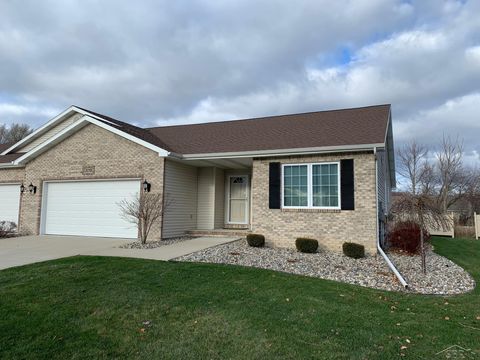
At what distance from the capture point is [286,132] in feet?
45.7

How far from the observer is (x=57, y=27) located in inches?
480

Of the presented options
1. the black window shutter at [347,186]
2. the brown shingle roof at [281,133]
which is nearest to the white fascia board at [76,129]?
the brown shingle roof at [281,133]

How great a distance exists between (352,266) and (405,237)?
3.94 metres

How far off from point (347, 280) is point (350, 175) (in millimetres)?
3976

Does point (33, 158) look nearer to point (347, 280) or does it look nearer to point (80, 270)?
point (80, 270)

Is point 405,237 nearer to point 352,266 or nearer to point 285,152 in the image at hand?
point 352,266

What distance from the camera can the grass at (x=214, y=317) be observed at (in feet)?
14.2

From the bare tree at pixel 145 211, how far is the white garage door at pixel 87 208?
443 mm

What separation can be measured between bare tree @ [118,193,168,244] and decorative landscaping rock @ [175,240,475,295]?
2.87m

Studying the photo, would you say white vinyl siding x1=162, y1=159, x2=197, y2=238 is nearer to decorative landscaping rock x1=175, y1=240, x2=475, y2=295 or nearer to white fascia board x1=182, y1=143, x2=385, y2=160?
white fascia board x1=182, y1=143, x2=385, y2=160

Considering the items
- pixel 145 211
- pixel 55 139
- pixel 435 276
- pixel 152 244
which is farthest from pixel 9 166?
pixel 435 276

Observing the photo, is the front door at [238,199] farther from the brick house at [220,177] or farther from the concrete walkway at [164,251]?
the concrete walkway at [164,251]

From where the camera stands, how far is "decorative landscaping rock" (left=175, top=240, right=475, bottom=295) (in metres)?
7.75

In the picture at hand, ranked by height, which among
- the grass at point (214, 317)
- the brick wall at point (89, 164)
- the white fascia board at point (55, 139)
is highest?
the white fascia board at point (55, 139)
